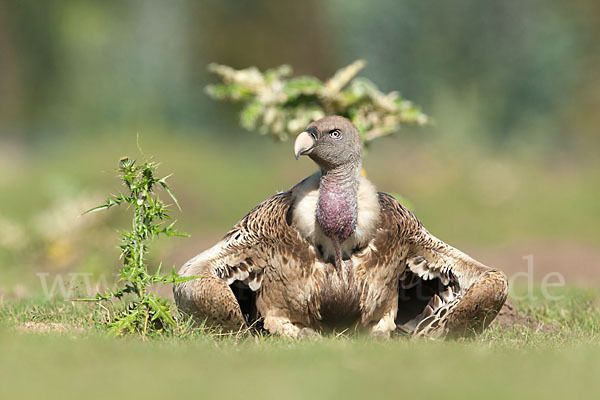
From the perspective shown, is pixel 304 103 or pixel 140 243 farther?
pixel 304 103

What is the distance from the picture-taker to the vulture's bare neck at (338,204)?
20.5 ft

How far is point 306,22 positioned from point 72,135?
353 inches

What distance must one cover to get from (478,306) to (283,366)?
203 cm

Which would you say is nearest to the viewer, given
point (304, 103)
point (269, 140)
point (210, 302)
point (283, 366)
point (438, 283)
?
point (283, 366)

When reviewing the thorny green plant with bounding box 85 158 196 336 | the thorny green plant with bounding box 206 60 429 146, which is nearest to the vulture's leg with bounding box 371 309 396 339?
the thorny green plant with bounding box 85 158 196 336

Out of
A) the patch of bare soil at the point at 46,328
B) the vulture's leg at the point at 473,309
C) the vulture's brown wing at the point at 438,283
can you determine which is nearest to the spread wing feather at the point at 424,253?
the vulture's brown wing at the point at 438,283

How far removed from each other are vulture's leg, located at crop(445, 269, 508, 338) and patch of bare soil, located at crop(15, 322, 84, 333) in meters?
2.49

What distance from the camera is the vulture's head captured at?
20.4 ft

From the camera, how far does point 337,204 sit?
20.5ft

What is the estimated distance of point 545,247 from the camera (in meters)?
14.8

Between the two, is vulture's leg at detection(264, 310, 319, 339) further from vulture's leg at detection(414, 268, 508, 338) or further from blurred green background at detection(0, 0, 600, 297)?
blurred green background at detection(0, 0, 600, 297)

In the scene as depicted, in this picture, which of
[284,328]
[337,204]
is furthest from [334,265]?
[284,328]

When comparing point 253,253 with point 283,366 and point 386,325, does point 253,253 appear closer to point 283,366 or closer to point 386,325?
point 386,325

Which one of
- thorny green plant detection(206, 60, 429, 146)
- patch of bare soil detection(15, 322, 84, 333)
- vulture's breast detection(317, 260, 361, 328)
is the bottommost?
patch of bare soil detection(15, 322, 84, 333)
